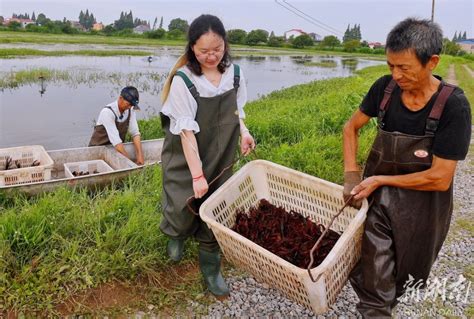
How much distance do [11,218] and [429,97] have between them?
2.83m

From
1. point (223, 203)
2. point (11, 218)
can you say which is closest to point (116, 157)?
point (11, 218)

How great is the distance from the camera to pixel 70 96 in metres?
13.2


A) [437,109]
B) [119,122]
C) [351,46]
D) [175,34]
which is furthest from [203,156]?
[351,46]

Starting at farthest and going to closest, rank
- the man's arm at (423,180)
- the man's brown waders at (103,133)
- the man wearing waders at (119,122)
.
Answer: the man's brown waders at (103,133)
the man wearing waders at (119,122)
the man's arm at (423,180)

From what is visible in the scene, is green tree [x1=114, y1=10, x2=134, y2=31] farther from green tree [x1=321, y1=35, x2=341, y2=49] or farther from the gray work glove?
the gray work glove

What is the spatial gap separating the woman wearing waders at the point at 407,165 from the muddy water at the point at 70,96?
7659mm

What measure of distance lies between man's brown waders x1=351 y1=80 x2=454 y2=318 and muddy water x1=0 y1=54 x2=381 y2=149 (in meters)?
7.67

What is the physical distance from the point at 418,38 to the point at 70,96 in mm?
12988

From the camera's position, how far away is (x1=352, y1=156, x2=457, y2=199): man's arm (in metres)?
1.97

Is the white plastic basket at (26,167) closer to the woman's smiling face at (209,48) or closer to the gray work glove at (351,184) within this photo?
the woman's smiling face at (209,48)

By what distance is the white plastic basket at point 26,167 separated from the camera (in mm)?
4641

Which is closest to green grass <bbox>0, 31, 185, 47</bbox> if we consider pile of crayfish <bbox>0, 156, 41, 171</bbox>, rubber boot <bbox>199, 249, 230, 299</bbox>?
pile of crayfish <bbox>0, 156, 41, 171</bbox>

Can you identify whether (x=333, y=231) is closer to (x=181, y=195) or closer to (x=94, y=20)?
(x=181, y=195)

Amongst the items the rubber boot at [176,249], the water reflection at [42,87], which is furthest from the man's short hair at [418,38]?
the water reflection at [42,87]
